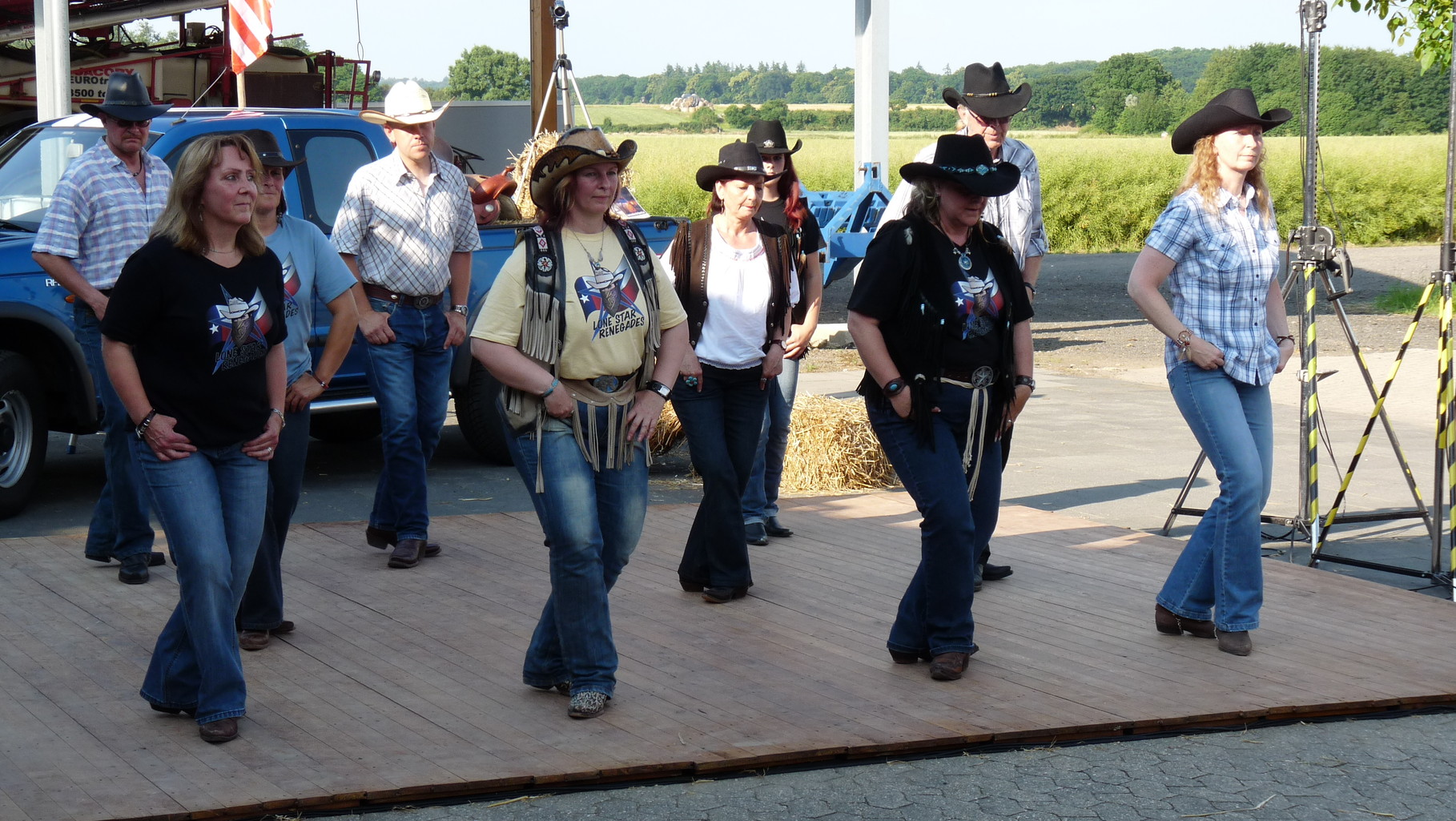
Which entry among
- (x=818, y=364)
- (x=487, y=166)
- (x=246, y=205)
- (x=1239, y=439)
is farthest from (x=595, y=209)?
(x=487, y=166)

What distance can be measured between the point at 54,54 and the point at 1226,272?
8550 mm

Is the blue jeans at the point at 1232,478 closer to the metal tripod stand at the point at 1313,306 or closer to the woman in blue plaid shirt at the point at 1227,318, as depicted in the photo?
the woman in blue plaid shirt at the point at 1227,318

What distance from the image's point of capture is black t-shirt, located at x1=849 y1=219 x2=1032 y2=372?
5.20 meters

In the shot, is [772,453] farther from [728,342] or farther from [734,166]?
[734,166]

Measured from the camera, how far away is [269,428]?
15.5ft

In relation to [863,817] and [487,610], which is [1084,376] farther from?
[863,817]

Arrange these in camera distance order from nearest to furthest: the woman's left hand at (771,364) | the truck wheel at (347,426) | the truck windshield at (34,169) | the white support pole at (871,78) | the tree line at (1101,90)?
the woman's left hand at (771,364) < the truck windshield at (34,169) < the truck wheel at (347,426) < the white support pole at (871,78) < the tree line at (1101,90)

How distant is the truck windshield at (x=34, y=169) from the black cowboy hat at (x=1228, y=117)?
5.71 meters

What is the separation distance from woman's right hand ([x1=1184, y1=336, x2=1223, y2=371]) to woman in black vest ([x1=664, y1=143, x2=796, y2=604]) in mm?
1724

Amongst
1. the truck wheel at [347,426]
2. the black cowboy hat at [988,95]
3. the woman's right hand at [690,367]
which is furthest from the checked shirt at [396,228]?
the truck wheel at [347,426]

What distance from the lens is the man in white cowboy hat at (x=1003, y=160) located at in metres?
6.77

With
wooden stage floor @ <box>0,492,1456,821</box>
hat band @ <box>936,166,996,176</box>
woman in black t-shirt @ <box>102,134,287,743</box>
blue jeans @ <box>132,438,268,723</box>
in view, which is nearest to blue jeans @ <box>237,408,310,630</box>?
wooden stage floor @ <box>0,492,1456,821</box>

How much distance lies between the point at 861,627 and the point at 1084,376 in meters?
9.05

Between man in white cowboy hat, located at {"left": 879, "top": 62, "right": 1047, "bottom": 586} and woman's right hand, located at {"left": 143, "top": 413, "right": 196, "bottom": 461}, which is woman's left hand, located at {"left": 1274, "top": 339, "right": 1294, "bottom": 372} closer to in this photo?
man in white cowboy hat, located at {"left": 879, "top": 62, "right": 1047, "bottom": 586}
